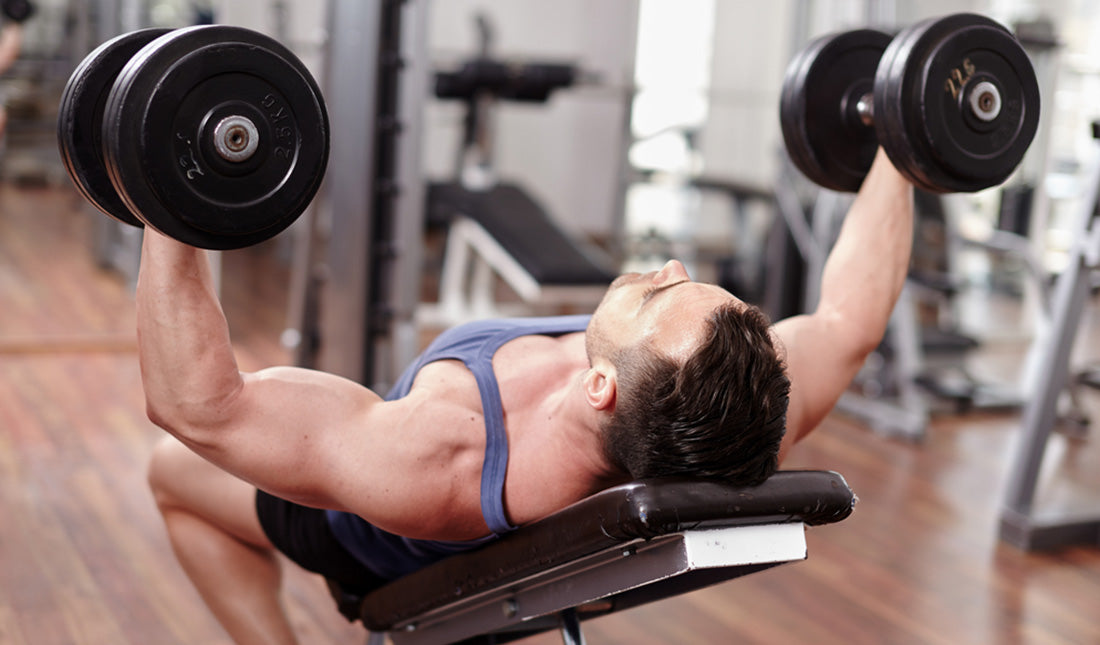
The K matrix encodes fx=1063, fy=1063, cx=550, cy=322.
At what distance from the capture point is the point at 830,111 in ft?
4.91

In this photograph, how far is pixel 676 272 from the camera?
121 centimetres

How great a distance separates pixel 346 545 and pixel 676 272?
0.57 metres

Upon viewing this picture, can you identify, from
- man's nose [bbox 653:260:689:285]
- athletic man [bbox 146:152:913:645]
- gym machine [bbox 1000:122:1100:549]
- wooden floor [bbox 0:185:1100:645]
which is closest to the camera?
athletic man [bbox 146:152:913:645]

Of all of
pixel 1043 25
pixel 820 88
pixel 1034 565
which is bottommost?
pixel 1034 565

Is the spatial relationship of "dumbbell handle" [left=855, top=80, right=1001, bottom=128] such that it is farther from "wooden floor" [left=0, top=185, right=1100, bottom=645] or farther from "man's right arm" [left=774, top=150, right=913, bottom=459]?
"wooden floor" [left=0, top=185, right=1100, bottom=645]

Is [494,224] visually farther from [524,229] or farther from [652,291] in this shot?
[652,291]

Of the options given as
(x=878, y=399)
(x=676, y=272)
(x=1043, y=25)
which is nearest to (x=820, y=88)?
(x=676, y=272)

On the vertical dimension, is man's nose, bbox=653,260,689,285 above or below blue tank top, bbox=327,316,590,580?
above

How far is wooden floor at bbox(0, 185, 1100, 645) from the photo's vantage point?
2.10 meters

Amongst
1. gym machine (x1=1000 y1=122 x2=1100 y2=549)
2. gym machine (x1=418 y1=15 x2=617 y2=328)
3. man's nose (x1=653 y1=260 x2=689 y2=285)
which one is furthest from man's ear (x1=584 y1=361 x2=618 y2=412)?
gym machine (x1=418 y1=15 x2=617 y2=328)

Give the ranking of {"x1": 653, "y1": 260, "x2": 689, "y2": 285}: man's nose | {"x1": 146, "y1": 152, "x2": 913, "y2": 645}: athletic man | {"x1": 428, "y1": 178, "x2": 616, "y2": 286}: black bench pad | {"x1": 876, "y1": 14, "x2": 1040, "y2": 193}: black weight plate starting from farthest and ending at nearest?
{"x1": 428, "y1": 178, "x2": 616, "y2": 286}: black bench pad < {"x1": 876, "y1": 14, "x2": 1040, "y2": 193}: black weight plate < {"x1": 653, "y1": 260, "x2": 689, "y2": 285}: man's nose < {"x1": 146, "y1": 152, "x2": 913, "y2": 645}: athletic man

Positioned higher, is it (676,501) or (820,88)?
(820,88)

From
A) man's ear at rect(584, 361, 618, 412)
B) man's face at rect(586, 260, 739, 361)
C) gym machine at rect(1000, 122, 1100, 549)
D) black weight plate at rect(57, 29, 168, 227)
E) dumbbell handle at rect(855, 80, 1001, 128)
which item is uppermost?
dumbbell handle at rect(855, 80, 1001, 128)

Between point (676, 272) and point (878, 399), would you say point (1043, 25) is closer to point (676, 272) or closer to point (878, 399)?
point (878, 399)
